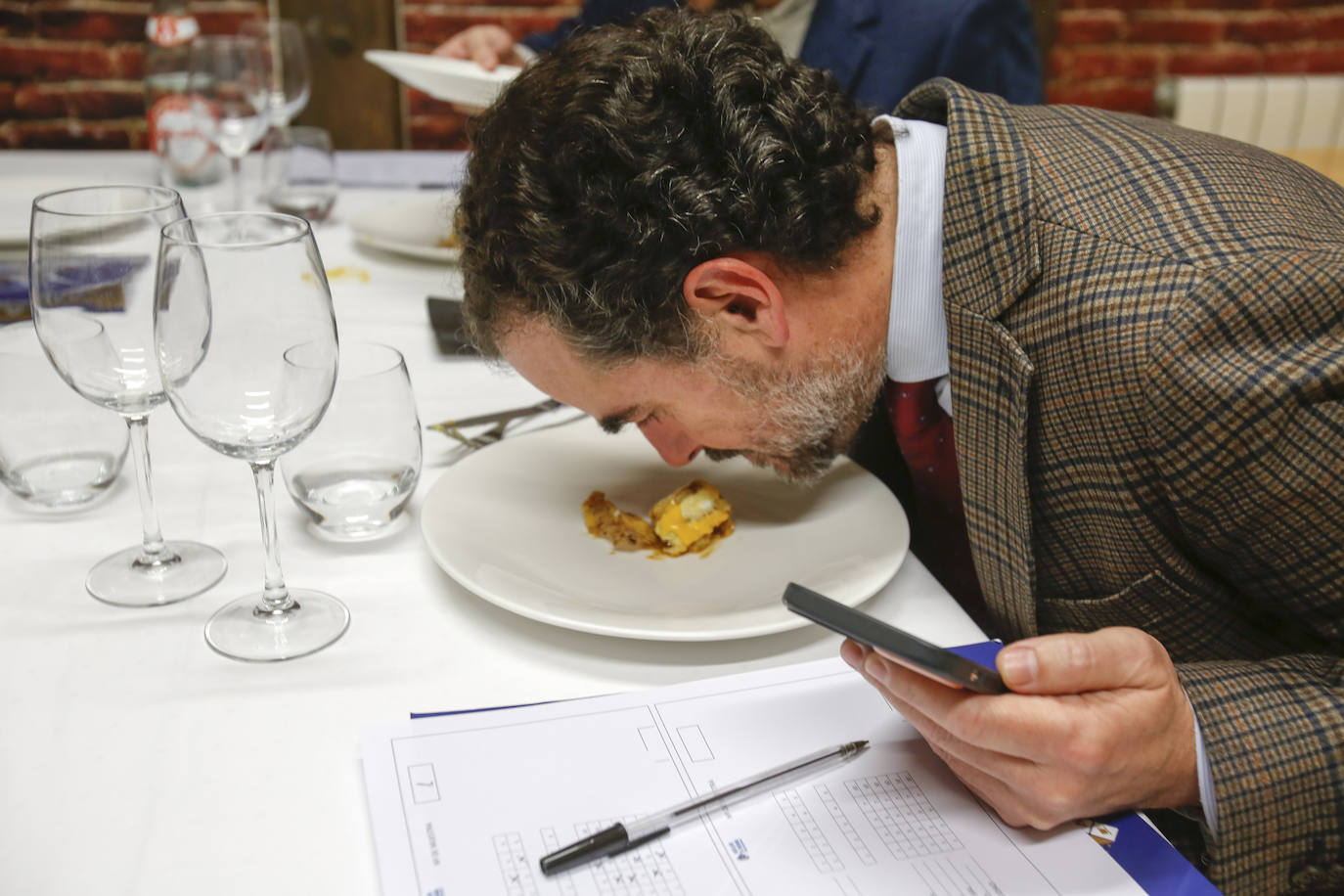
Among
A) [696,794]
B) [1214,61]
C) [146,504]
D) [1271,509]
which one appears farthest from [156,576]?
[1214,61]

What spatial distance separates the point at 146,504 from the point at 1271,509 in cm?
81

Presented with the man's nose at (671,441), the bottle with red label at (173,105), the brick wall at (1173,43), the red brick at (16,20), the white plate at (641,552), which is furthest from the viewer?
the brick wall at (1173,43)

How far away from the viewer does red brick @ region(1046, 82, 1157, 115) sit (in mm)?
3262

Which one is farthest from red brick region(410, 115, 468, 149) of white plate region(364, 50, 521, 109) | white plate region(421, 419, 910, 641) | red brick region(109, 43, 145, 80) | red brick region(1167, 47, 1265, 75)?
white plate region(421, 419, 910, 641)

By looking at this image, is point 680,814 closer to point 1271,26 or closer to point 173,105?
point 173,105

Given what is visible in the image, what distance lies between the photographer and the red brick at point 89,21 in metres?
2.79

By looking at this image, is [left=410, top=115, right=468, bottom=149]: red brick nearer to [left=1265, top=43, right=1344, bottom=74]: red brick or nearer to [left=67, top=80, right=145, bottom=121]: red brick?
[left=67, top=80, right=145, bottom=121]: red brick

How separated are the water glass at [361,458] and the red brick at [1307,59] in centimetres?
326

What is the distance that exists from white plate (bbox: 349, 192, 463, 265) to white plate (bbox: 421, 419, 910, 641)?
596 mm

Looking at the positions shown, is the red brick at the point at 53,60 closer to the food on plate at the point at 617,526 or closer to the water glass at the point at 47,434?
the water glass at the point at 47,434

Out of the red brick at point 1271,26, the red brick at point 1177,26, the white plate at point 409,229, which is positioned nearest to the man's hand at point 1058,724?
the white plate at point 409,229

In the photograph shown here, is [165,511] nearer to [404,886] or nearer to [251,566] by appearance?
[251,566]

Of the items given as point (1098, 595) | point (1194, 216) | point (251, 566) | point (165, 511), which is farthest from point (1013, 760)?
point (165, 511)

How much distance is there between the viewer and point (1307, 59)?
3316 mm
